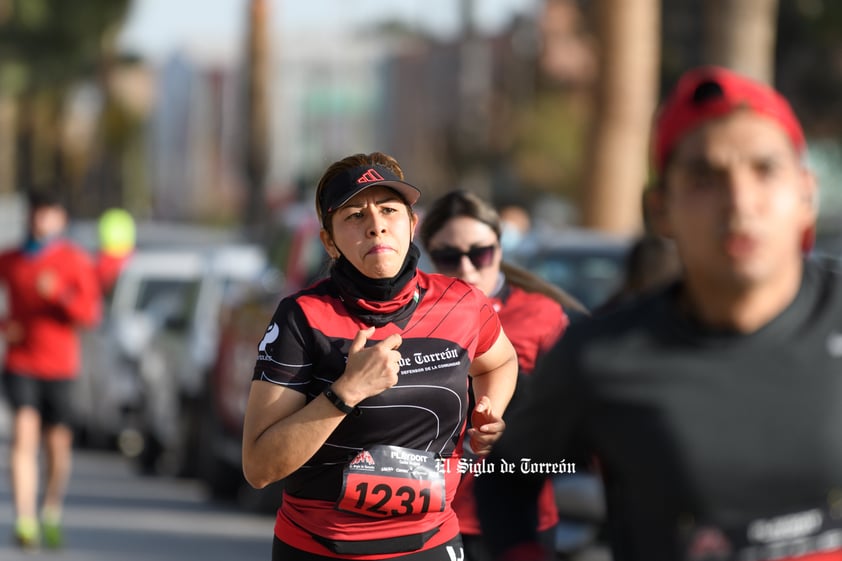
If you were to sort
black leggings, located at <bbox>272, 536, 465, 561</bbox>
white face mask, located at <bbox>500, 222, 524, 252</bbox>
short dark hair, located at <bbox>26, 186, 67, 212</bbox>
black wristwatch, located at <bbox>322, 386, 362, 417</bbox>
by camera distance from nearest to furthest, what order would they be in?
black wristwatch, located at <bbox>322, 386, 362, 417</bbox>, black leggings, located at <bbox>272, 536, 465, 561</bbox>, white face mask, located at <bbox>500, 222, 524, 252</bbox>, short dark hair, located at <bbox>26, 186, 67, 212</bbox>

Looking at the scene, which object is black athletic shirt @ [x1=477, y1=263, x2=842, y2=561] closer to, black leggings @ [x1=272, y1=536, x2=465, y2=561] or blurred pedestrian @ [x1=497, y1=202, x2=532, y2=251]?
black leggings @ [x1=272, y1=536, x2=465, y2=561]

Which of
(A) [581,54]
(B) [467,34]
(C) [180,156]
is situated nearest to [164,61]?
(C) [180,156]

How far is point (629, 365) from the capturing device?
9.91 feet

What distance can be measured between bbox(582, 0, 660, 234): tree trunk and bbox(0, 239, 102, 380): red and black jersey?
7.33 metres

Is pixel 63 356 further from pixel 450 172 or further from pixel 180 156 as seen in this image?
pixel 180 156

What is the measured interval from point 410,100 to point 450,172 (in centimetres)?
4422

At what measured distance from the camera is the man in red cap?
116 inches

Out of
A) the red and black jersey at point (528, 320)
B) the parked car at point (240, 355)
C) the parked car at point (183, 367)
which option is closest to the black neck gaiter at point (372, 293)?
the red and black jersey at point (528, 320)

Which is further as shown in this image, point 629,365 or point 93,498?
point 93,498

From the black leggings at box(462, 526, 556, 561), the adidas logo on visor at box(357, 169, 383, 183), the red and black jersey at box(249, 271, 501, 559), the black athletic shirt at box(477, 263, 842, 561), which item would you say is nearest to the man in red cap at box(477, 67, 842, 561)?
the black athletic shirt at box(477, 263, 842, 561)

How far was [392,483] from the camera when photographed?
4762mm

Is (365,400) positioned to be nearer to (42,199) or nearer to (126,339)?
(42,199)

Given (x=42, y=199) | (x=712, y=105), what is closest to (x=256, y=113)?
(x=42, y=199)

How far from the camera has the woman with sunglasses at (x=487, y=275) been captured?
5.88 meters
